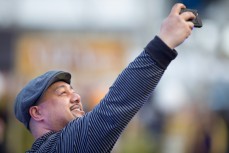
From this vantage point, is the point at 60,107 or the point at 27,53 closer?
the point at 60,107

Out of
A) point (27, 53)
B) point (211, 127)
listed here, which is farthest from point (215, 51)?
point (211, 127)

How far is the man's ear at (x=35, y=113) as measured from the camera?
455 cm

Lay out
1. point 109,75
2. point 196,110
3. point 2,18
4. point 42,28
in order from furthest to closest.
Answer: point 2,18, point 42,28, point 109,75, point 196,110

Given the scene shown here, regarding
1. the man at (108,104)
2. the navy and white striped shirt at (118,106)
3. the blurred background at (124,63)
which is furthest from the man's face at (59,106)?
the blurred background at (124,63)

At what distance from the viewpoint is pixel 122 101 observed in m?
4.11

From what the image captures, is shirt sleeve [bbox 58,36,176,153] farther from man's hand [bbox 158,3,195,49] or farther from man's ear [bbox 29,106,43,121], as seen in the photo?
man's ear [bbox 29,106,43,121]

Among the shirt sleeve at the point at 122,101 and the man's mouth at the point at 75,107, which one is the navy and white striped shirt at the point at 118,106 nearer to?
the shirt sleeve at the point at 122,101

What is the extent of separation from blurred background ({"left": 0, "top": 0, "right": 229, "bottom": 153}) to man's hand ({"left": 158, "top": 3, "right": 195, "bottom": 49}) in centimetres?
838

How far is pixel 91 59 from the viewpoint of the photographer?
53.8 feet

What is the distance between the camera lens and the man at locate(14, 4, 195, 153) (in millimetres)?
4062

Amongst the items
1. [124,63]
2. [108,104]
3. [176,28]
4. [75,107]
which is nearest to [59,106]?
[75,107]

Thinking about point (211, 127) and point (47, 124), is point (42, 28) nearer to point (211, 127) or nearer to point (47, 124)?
point (211, 127)

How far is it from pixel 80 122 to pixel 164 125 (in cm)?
1230

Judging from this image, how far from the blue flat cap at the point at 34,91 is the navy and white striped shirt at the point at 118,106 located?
0.31 meters
